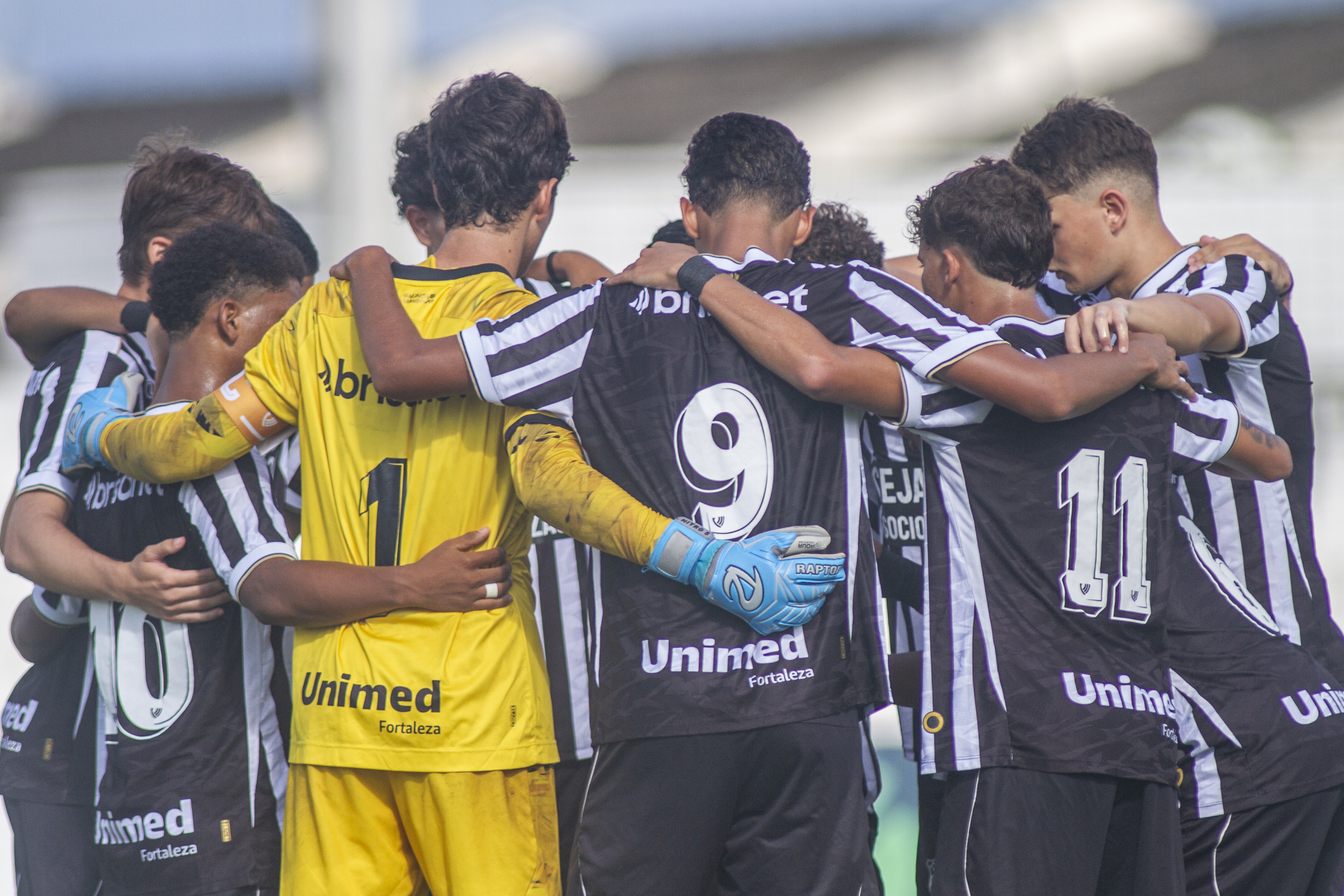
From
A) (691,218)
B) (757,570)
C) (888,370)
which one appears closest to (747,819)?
(757,570)

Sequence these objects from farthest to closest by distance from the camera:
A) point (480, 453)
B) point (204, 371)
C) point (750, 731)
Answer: point (204, 371) → point (480, 453) → point (750, 731)

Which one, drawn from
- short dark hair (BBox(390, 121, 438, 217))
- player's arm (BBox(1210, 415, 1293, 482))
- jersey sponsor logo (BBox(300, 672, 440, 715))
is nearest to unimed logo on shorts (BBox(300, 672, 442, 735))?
jersey sponsor logo (BBox(300, 672, 440, 715))

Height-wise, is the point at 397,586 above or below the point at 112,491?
below

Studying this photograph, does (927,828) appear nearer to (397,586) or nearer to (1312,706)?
(1312,706)

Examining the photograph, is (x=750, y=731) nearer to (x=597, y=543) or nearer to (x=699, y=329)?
(x=597, y=543)

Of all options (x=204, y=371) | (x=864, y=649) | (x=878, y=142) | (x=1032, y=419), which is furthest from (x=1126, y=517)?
(x=878, y=142)

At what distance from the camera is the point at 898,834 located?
198 inches

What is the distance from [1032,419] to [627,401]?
0.91 m

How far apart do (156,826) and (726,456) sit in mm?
1632

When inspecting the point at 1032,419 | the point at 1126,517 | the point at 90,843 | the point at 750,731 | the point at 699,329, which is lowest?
the point at 90,843

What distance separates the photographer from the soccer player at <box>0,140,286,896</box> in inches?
126

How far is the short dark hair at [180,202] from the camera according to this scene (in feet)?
12.0

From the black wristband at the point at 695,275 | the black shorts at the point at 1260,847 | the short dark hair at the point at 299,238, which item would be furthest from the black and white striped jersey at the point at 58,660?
the black shorts at the point at 1260,847

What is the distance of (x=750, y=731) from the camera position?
2723 mm
